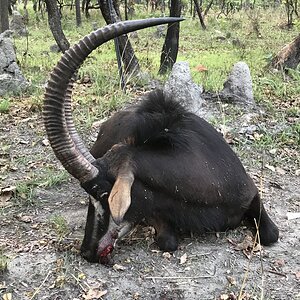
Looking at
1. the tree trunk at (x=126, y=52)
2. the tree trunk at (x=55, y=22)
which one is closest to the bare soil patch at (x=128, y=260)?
the tree trunk at (x=126, y=52)

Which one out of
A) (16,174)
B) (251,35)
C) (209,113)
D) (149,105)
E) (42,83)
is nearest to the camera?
(149,105)

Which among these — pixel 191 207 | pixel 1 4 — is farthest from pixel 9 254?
pixel 1 4

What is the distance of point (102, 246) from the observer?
4055 mm

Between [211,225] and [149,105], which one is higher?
[149,105]

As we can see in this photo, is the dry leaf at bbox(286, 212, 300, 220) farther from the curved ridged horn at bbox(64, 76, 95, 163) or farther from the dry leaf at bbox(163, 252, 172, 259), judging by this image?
the curved ridged horn at bbox(64, 76, 95, 163)

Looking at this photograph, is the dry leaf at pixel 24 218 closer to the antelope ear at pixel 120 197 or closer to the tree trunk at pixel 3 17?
the antelope ear at pixel 120 197

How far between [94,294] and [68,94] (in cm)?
137

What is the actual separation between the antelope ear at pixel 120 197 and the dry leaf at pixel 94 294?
0.56 m

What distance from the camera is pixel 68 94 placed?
3809 millimetres

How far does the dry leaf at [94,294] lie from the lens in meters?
3.76

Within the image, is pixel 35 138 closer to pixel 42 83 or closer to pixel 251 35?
pixel 42 83

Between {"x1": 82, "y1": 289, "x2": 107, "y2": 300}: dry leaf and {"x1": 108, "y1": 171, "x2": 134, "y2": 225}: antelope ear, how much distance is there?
1.83ft

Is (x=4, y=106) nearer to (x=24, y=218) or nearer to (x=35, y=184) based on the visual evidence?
(x=35, y=184)

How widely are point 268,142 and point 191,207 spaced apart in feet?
8.67
